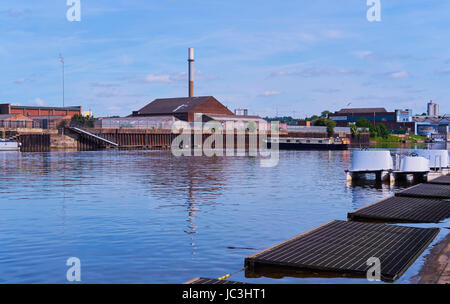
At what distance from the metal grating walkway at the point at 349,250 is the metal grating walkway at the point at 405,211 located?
3.10m

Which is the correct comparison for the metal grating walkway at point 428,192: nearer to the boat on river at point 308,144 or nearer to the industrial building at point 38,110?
the boat on river at point 308,144

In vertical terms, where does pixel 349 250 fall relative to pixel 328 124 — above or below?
below

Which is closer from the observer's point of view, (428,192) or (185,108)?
(428,192)

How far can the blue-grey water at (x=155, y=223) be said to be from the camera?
46.8 feet

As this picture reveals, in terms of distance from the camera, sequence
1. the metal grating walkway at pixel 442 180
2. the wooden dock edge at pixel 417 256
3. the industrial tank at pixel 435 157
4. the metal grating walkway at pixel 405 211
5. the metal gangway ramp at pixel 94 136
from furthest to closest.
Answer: the metal gangway ramp at pixel 94 136 < the industrial tank at pixel 435 157 < the metal grating walkway at pixel 442 180 < the metal grating walkway at pixel 405 211 < the wooden dock edge at pixel 417 256

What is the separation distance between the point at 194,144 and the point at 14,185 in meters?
95.5

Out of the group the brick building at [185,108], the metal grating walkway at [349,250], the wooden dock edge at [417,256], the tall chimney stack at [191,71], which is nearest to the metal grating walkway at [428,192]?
the wooden dock edge at [417,256]

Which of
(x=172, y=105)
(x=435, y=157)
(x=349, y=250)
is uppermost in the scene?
(x=172, y=105)

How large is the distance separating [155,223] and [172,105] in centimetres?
13675

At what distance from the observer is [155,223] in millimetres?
21219

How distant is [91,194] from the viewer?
103 ft

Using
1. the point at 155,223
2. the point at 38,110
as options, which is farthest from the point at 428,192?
the point at 38,110

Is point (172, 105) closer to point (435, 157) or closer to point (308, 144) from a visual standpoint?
point (308, 144)
